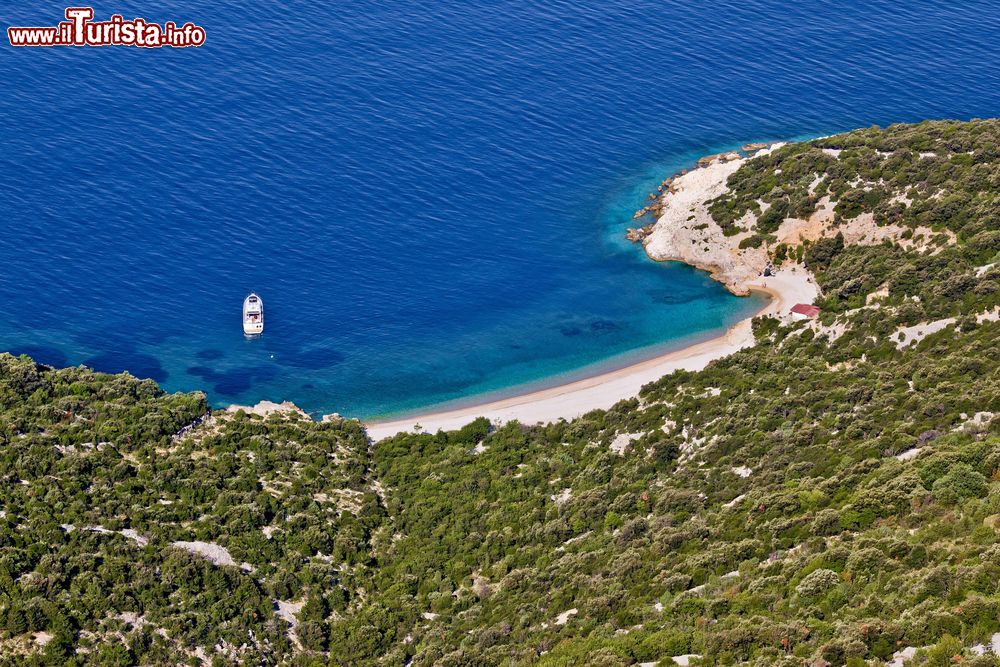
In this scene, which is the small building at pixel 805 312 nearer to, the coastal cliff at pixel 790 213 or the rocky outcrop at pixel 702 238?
the coastal cliff at pixel 790 213

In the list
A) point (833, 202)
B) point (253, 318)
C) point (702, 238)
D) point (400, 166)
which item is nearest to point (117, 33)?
point (400, 166)

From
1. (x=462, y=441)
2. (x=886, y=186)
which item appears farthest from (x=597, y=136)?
(x=462, y=441)

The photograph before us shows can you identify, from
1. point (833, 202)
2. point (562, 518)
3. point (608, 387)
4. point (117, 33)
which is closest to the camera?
point (562, 518)

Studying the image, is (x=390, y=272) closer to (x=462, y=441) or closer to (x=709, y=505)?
(x=462, y=441)

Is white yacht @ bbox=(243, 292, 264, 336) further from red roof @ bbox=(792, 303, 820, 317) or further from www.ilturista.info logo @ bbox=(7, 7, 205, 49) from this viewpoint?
www.ilturista.info logo @ bbox=(7, 7, 205, 49)

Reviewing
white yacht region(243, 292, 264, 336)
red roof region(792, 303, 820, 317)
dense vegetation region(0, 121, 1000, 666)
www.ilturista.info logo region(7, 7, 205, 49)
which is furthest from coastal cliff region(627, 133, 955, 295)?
www.ilturista.info logo region(7, 7, 205, 49)

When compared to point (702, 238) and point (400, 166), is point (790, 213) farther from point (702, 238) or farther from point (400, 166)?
point (400, 166)
